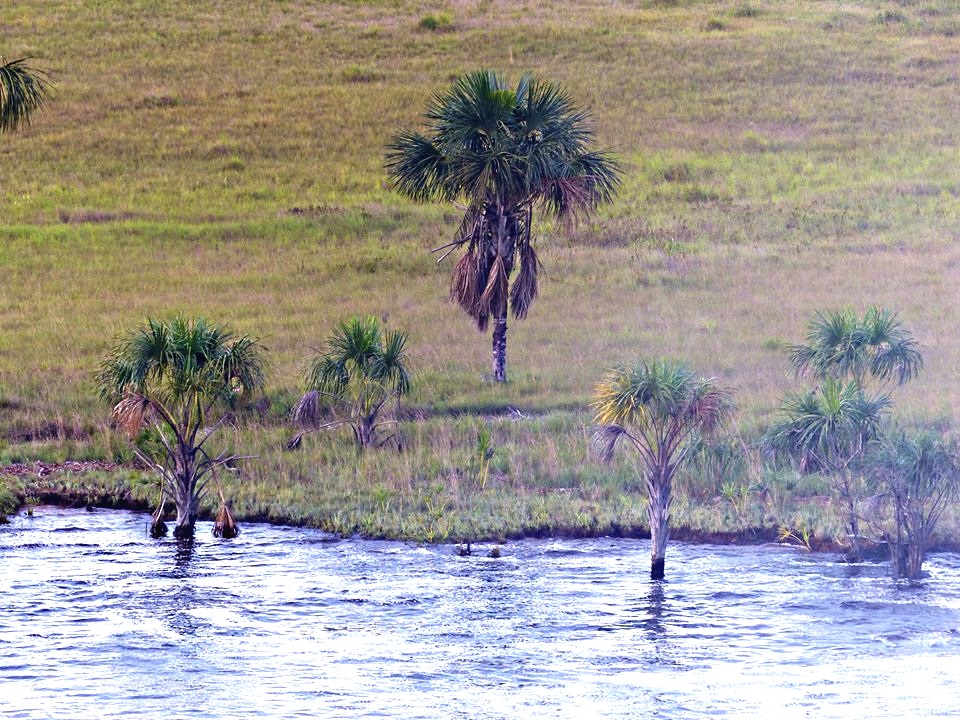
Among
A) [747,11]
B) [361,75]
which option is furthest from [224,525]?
[747,11]

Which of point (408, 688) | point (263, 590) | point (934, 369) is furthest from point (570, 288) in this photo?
point (408, 688)

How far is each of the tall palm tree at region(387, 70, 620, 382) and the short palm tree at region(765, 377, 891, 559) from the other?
11.5m

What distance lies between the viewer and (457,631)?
1908 centimetres

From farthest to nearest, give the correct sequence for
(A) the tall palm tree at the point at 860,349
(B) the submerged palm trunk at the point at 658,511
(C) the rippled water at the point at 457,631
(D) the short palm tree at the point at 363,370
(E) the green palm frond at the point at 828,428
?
(D) the short palm tree at the point at 363,370 → (A) the tall palm tree at the point at 860,349 → (E) the green palm frond at the point at 828,428 → (B) the submerged palm trunk at the point at 658,511 → (C) the rippled water at the point at 457,631

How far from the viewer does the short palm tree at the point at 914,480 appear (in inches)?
816

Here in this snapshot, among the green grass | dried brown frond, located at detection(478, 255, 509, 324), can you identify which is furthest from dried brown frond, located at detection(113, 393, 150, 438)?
dried brown frond, located at detection(478, 255, 509, 324)

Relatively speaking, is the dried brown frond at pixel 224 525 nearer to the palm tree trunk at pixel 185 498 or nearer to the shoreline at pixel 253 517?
the palm tree trunk at pixel 185 498

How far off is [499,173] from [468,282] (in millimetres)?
3051

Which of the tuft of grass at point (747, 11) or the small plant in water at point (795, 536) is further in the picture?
the tuft of grass at point (747, 11)

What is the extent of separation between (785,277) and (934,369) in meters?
10.8

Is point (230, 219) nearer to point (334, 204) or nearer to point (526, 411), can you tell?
point (334, 204)

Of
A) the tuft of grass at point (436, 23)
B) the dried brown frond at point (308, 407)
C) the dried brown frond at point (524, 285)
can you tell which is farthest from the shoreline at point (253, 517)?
the tuft of grass at point (436, 23)

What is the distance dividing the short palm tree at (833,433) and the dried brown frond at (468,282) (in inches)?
498

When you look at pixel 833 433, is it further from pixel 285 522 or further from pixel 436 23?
pixel 436 23
